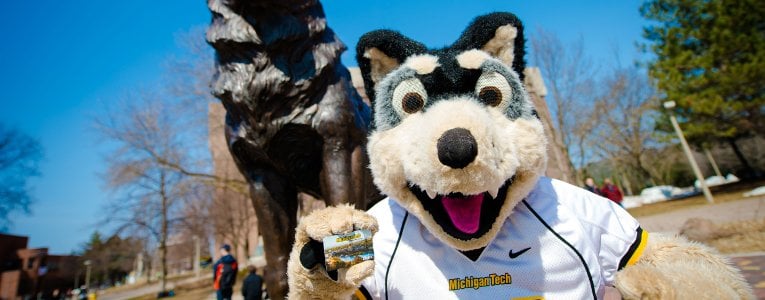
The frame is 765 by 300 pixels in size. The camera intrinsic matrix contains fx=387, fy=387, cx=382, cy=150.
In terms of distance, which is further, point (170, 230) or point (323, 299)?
point (170, 230)

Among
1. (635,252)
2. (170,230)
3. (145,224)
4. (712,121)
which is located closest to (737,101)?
(712,121)

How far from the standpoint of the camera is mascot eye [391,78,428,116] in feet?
3.73

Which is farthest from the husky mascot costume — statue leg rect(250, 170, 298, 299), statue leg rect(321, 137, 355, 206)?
statue leg rect(250, 170, 298, 299)

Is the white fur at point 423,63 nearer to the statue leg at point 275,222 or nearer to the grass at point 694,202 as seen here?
the statue leg at point 275,222

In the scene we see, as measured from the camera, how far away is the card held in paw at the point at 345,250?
91 cm

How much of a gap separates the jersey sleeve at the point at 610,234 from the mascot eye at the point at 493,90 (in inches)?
17.5

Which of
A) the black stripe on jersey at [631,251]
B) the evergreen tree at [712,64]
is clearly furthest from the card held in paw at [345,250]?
the evergreen tree at [712,64]

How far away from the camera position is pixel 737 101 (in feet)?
51.0

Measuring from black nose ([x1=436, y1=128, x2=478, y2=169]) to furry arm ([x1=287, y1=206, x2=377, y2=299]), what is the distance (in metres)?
0.27

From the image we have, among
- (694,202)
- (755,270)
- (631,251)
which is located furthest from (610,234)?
(694,202)

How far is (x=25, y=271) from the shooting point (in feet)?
99.8

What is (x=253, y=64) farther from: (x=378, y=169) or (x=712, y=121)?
(x=712, y=121)

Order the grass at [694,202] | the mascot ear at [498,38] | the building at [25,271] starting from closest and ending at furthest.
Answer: the mascot ear at [498,38]
the grass at [694,202]
the building at [25,271]

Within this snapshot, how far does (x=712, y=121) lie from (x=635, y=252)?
2057 cm
